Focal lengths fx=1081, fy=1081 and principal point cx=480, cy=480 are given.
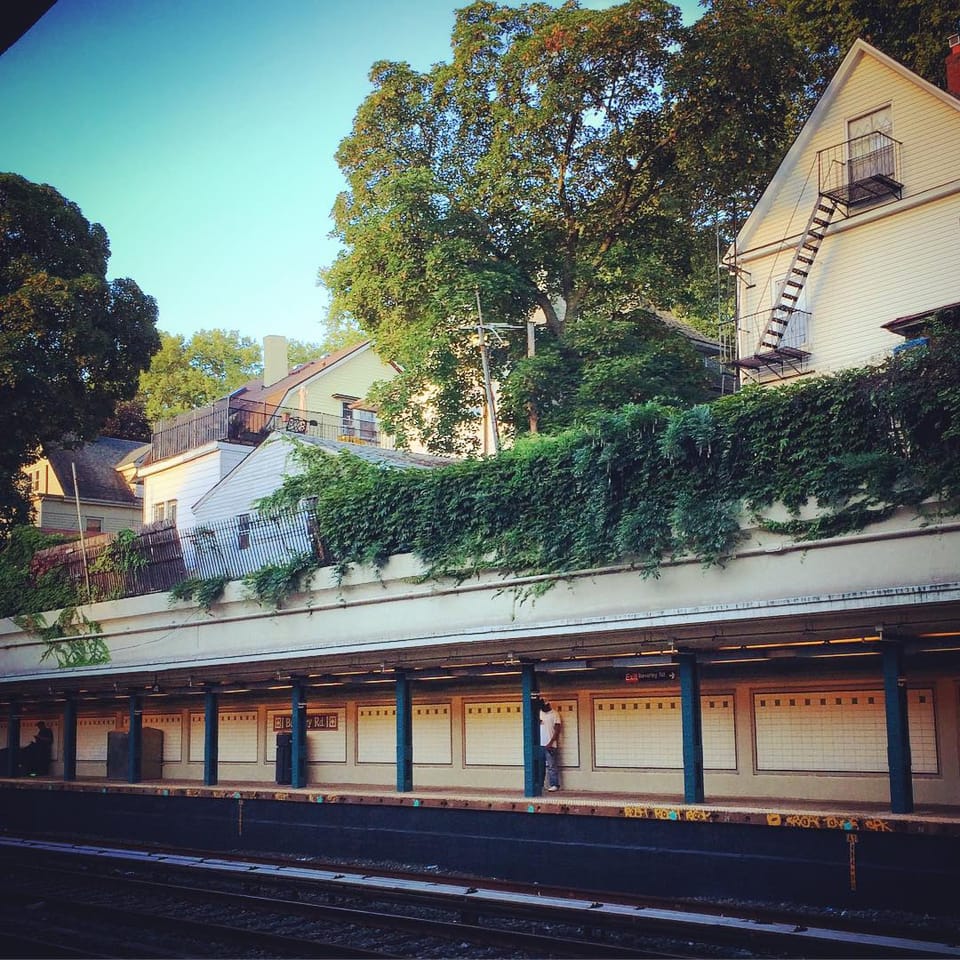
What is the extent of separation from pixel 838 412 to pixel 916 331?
8173 millimetres

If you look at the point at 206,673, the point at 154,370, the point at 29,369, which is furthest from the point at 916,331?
the point at 154,370

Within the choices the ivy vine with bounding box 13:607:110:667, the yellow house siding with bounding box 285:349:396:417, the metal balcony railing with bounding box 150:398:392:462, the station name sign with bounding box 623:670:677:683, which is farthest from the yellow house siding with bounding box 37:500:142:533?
the station name sign with bounding box 623:670:677:683

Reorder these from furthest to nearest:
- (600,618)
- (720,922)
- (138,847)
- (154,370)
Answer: (154,370), (138,847), (600,618), (720,922)

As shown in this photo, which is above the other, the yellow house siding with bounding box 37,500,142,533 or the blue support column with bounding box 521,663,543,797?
the yellow house siding with bounding box 37,500,142,533

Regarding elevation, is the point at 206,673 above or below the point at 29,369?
below

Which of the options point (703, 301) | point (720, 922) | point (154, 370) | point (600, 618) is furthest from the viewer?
point (154, 370)

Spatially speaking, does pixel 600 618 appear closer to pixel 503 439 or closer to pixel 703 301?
pixel 503 439

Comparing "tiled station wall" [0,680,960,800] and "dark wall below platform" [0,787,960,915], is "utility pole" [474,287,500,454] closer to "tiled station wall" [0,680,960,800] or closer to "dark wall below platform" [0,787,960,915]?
"tiled station wall" [0,680,960,800]

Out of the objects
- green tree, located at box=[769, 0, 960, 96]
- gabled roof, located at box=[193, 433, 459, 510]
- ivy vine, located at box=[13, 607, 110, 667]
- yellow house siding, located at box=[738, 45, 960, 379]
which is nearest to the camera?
yellow house siding, located at box=[738, 45, 960, 379]

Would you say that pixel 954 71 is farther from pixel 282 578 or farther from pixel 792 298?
pixel 282 578

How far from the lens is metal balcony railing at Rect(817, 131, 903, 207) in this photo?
77.2ft

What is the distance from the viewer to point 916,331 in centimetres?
2092

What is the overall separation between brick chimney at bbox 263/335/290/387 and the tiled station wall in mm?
25281

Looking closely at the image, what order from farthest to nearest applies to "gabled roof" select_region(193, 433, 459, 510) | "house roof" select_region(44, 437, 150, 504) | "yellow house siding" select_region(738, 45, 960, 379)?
"house roof" select_region(44, 437, 150, 504) → "gabled roof" select_region(193, 433, 459, 510) → "yellow house siding" select_region(738, 45, 960, 379)
